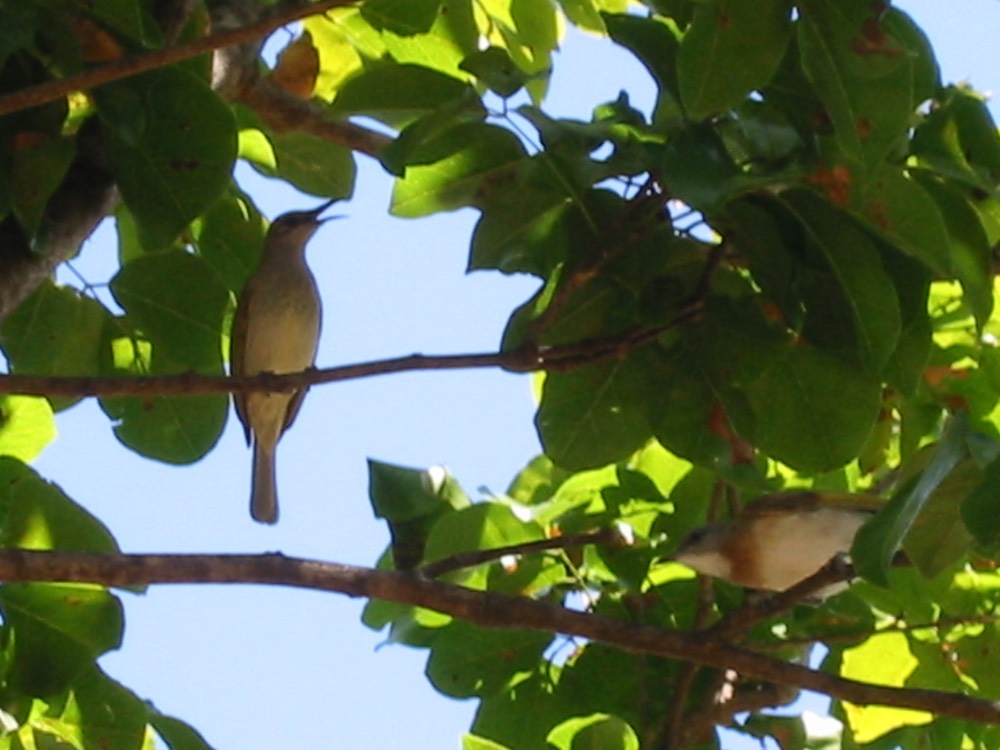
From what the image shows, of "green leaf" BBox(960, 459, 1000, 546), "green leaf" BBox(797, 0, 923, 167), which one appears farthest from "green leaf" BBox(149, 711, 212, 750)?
"green leaf" BBox(797, 0, 923, 167)

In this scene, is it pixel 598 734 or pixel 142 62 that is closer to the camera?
pixel 142 62

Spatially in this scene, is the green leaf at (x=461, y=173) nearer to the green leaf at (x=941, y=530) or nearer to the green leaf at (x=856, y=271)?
the green leaf at (x=856, y=271)

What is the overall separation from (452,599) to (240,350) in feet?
9.03

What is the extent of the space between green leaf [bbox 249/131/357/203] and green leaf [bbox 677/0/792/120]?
1.70 m

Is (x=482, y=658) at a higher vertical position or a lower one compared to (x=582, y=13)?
lower

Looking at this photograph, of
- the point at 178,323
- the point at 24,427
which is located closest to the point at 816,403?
the point at 178,323

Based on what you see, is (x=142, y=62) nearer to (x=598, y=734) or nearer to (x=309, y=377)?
(x=309, y=377)

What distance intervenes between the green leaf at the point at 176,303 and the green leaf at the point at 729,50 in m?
1.28

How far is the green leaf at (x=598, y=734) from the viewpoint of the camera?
124 inches

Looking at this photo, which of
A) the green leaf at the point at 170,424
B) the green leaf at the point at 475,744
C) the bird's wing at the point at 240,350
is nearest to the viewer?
the green leaf at the point at 475,744

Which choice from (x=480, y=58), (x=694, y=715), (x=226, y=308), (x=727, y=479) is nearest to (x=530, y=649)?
(x=694, y=715)

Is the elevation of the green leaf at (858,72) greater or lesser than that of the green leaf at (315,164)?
lesser

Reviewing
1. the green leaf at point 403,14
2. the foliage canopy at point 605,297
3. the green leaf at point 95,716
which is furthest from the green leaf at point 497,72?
the green leaf at point 95,716

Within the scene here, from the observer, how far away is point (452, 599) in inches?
92.0
